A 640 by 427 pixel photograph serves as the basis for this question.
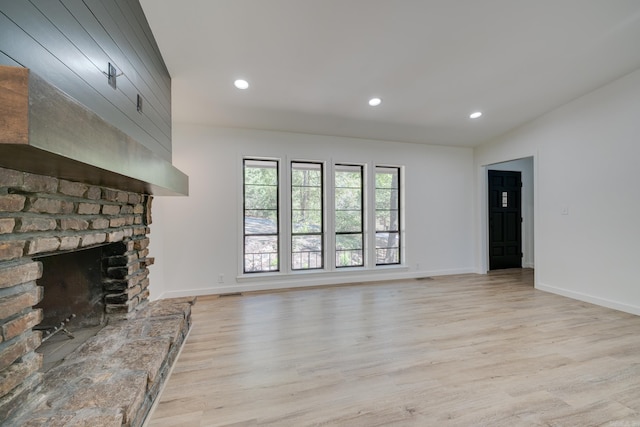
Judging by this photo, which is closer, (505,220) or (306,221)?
(306,221)

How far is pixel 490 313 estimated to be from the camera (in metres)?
3.22

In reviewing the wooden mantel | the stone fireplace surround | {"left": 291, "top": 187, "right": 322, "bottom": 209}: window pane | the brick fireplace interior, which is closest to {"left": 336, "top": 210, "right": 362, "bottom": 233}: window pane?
{"left": 291, "top": 187, "right": 322, "bottom": 209}: window pane

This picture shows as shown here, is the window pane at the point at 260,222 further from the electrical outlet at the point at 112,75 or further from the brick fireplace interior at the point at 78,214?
the electrical outlet at the point at 112,75

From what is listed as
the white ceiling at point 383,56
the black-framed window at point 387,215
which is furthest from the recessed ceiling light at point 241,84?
Result: the black-framed window at point 387,215

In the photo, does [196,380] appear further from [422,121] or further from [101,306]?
[422,121]

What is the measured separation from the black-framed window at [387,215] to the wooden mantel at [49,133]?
4109 mm

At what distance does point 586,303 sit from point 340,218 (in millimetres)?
3584

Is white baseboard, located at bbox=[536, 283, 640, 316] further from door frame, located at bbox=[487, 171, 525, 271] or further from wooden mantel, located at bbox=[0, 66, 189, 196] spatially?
wooden mantel, located at bbox=[0, 66, 189, 196]

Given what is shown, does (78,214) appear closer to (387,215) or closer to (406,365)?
(406,365)

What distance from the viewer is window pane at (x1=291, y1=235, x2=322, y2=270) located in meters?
4.53

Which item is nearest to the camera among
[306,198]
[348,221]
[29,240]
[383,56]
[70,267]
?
[29,240]

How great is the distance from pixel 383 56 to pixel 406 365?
9.52 feet

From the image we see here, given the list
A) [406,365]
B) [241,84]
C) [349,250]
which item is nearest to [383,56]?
[241,84]

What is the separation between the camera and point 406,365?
2123 millimetres
